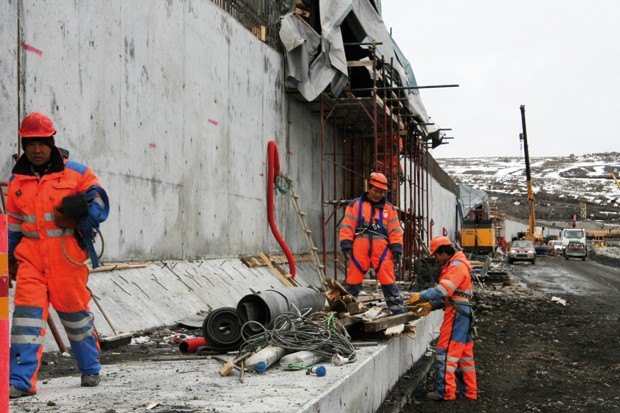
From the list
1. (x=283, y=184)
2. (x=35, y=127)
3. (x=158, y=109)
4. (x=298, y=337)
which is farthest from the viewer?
(x=283, y=184)

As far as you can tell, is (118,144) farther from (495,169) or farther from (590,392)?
(495,169)

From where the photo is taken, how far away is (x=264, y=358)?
5.77m

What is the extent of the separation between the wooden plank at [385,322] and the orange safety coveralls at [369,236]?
2.14 ft

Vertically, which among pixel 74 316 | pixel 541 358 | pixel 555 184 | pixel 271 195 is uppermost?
pixel 555 184

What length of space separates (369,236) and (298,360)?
130 inches

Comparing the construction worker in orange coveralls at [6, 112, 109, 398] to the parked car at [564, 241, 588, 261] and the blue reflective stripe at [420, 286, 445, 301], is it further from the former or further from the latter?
the parked car at [564, 241, 588, 261]

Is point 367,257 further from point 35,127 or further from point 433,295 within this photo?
point 35,127

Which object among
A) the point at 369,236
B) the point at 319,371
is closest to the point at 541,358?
the point at 369,236

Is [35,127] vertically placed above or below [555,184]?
below

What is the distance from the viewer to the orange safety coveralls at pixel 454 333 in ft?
24.3

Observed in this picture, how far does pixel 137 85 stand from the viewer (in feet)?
32.3

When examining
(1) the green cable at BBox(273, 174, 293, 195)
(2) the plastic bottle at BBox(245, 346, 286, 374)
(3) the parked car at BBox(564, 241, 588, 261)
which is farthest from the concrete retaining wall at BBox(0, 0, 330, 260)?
(3) the parked car at BBox(564, 241, 588, 261)

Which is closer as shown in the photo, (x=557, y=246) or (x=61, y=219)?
(x=61, y=219)

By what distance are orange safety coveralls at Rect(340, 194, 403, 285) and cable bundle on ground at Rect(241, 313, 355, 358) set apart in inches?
88.7
